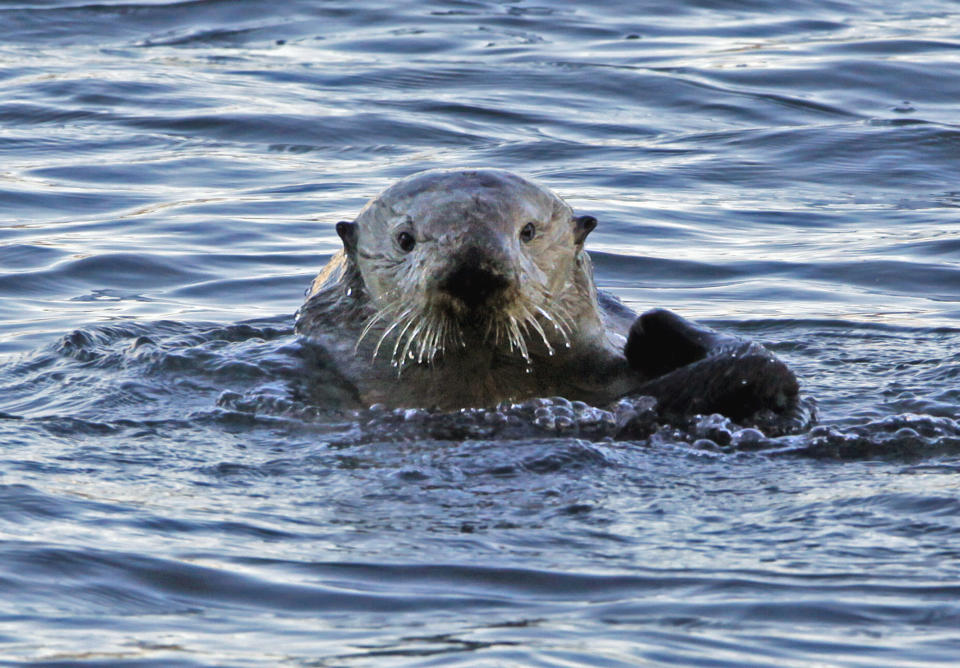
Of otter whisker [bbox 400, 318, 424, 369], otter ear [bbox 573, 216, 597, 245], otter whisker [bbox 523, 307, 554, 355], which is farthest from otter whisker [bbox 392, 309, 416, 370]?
otter ear [bbox 573, 216, 597, 245]

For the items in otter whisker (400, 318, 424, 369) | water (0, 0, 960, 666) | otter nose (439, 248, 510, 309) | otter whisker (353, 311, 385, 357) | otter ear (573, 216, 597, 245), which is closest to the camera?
water (0, 0, 960, 666)

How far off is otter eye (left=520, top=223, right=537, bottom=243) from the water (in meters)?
0.57

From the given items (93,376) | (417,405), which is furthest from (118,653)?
(93,376)

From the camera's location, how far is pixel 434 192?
199 inches

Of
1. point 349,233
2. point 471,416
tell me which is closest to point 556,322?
point 471,416

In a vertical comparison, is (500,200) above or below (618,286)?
above

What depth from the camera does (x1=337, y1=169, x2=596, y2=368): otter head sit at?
15.6ft

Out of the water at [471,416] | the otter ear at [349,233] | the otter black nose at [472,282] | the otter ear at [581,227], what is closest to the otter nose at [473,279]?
the otter black nose at [472,282]

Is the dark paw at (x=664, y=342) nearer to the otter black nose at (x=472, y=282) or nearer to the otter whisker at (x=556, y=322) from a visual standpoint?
the otter whisker at (x=556, y=322)

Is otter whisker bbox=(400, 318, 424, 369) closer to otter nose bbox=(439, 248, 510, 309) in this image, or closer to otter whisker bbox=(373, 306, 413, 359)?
otter whisker bbox=(373, 306, 413, 359)

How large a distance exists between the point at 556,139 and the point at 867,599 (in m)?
7.12

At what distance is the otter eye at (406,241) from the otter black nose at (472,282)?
330 millimetres

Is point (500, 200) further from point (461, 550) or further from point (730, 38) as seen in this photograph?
point (730, 38)

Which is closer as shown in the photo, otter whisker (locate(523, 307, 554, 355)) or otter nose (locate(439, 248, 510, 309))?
otter nose (locate(439, 248, 510, 309))
